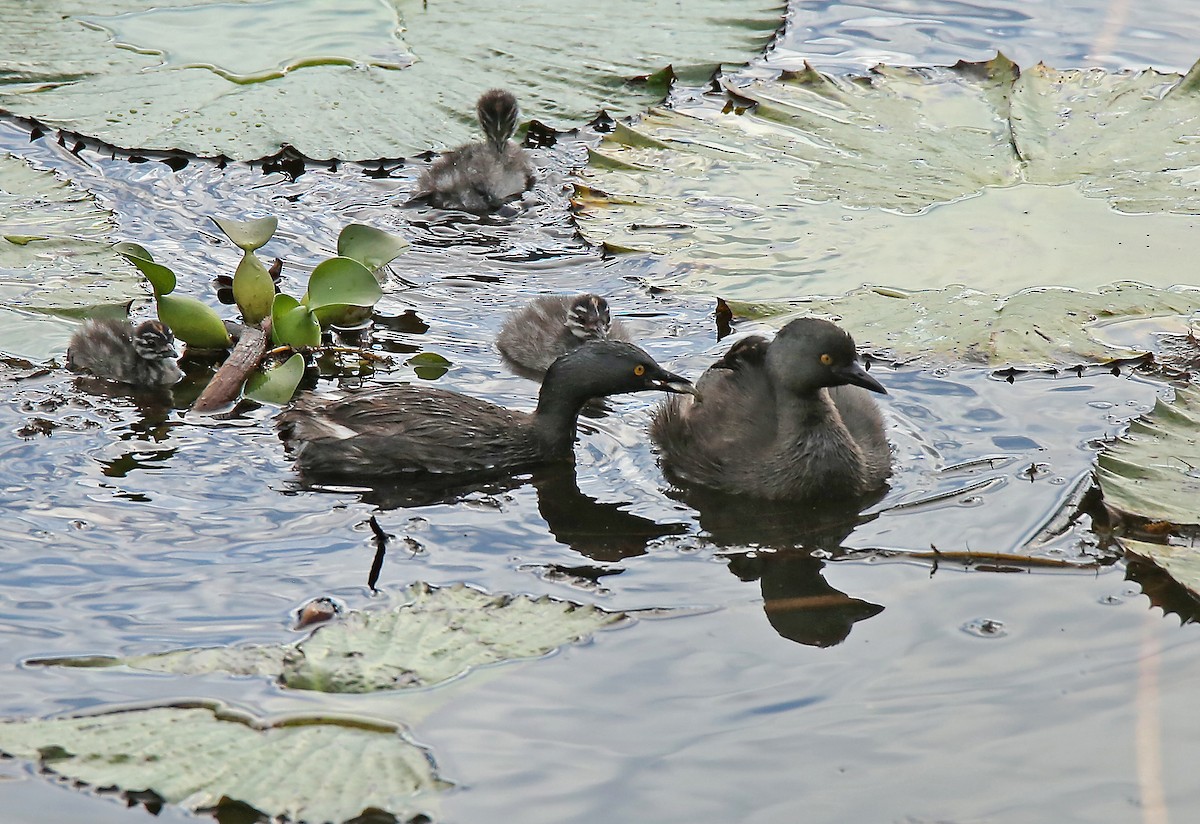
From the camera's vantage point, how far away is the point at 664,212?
7832 millimetres

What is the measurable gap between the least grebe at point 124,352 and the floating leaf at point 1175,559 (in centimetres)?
404

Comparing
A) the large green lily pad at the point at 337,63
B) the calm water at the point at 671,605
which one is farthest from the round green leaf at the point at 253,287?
the large green lily pad at the point at 337,63

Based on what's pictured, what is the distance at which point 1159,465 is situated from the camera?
5.29 meters

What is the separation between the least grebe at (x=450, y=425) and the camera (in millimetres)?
5992

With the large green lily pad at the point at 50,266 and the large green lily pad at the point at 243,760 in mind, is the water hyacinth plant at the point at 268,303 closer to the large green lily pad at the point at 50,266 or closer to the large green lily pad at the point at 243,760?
the large green lily pad at the point at 50,266

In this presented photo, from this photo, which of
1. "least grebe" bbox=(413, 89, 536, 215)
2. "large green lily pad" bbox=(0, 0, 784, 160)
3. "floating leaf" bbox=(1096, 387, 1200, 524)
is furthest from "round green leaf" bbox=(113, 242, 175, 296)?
"floating leaf" bbox=(1096, 387, 1200, 524)

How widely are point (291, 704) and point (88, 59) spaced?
6.23 metres

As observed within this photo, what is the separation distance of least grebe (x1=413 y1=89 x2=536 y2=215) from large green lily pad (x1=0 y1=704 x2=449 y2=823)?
4.90 metres

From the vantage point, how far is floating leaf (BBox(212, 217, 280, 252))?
6.88m

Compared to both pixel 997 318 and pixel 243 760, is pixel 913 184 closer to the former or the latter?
pixel 997 318

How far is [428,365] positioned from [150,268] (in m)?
1.31

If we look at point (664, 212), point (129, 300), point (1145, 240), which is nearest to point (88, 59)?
point (129, 300)

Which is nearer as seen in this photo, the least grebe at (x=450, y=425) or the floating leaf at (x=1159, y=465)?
the floating leaf at (x=1159, y=465)

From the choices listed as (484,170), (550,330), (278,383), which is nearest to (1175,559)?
(550,330)
